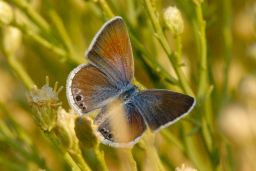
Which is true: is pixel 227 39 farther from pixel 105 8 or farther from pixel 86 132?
pixel 86 132

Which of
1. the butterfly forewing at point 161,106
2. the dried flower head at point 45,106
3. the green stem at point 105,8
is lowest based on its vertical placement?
the butterfly forewing at point 161,106

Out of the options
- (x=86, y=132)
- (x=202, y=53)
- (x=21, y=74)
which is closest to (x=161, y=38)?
(x=202, y=53)

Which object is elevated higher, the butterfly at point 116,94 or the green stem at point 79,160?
the butterfly at point 116,94

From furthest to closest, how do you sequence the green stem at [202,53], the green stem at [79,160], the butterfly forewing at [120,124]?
the green stem at [202,53], the green stem at [79,160], the butterfly forewing at [120,124]

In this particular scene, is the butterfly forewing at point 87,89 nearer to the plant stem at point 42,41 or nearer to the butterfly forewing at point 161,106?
the butterfly forewing at point 161,106

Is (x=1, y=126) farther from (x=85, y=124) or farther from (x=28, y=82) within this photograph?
(x=85, y=124)

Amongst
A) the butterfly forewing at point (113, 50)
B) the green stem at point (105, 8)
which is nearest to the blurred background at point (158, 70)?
the green stem at point (105, 8)

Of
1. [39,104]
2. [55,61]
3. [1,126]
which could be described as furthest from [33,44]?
[39,104]

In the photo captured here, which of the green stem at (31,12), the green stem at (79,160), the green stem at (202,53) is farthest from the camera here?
the green stem at (31,12)
